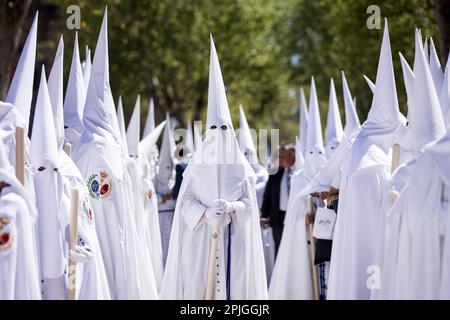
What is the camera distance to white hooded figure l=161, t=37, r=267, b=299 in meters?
9.38

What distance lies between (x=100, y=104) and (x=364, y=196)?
125 inches

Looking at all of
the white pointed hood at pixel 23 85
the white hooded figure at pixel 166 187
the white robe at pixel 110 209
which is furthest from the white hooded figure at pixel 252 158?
the white pointed hood at pixel 23 85

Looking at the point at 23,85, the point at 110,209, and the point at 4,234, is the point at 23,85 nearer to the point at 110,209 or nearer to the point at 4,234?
the point at 4,234

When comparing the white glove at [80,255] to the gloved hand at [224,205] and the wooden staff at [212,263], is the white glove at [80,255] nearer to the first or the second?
the wooden staff at [212,263]

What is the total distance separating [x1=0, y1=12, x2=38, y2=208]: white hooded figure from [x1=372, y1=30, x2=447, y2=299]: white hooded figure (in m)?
3.18

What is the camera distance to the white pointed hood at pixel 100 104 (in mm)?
10516

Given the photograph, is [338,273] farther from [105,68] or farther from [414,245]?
[105,68]

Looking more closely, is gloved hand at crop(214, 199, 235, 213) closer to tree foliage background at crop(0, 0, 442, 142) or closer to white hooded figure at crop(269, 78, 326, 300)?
white hooded figure at crop(269, 78, 326, 300)

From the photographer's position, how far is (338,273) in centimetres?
952

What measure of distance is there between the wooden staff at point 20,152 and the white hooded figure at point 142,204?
4177 mm

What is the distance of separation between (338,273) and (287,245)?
278cm
